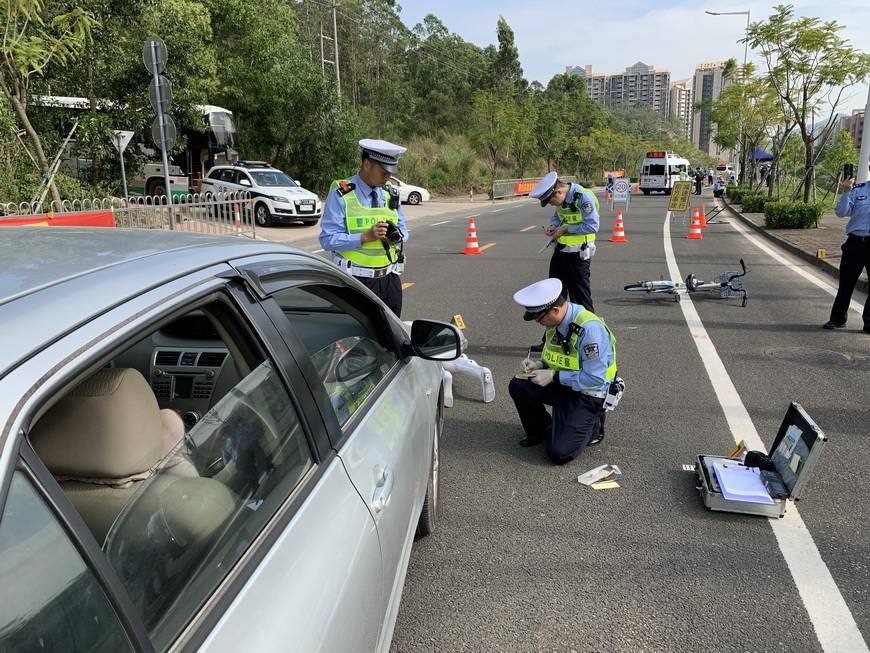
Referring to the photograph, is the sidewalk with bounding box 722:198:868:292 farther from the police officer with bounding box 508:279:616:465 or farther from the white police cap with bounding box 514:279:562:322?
the white police cap with bounding box 514:279:562:322

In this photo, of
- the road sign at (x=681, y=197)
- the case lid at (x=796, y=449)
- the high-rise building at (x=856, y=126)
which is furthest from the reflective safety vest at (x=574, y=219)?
the high-rise building at (x=856, y=126)

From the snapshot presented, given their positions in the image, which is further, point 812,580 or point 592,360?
point 592,360

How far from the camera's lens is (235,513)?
1466mm

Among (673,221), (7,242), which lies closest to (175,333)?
(7,242)

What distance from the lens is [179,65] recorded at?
18.8 metres

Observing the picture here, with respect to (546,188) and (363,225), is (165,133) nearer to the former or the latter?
(546,188)

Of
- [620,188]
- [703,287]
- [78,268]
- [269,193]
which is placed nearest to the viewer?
[78,268]

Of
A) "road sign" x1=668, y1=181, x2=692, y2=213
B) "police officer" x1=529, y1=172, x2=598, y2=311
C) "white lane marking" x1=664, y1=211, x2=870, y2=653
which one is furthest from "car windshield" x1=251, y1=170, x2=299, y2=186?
"white lane marking" x1=664, y1=211, x2=870, y2=653

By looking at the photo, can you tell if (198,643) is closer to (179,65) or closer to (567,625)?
(567,625)

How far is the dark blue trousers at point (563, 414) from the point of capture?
4016mm

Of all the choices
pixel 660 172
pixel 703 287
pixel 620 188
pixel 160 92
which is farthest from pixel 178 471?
pixel 660 172

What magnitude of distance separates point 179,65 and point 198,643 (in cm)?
2045

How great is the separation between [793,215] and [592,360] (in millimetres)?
16674

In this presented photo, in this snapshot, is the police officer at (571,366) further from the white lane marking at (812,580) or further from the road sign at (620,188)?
the road sign at (620,188)
